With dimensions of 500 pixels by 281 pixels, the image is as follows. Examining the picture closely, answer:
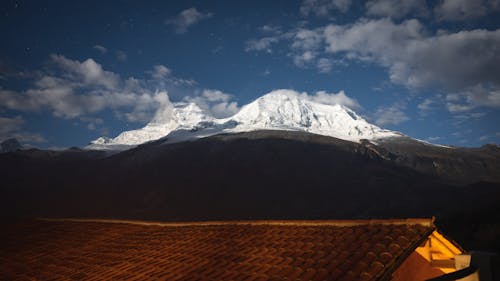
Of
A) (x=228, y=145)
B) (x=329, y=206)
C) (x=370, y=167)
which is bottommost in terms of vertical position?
(x=329, y=206)

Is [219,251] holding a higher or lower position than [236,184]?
lower

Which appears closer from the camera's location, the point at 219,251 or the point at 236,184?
the point at 219,251

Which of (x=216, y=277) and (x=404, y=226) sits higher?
(x=404, y=226)

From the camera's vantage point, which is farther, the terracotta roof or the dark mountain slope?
the dark mountain slope

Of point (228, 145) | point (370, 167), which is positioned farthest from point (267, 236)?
point (228, 145)

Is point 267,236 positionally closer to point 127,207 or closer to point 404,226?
point 404,226

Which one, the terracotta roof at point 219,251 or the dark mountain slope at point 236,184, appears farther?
the dark mountain slope at point 236,184

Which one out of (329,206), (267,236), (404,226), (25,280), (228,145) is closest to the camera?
Result: (404,226)

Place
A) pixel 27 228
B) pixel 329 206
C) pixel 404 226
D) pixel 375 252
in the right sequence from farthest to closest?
pixel 329 206 < pixel 27 228 < pixel 404 226 < pixel 375 252
